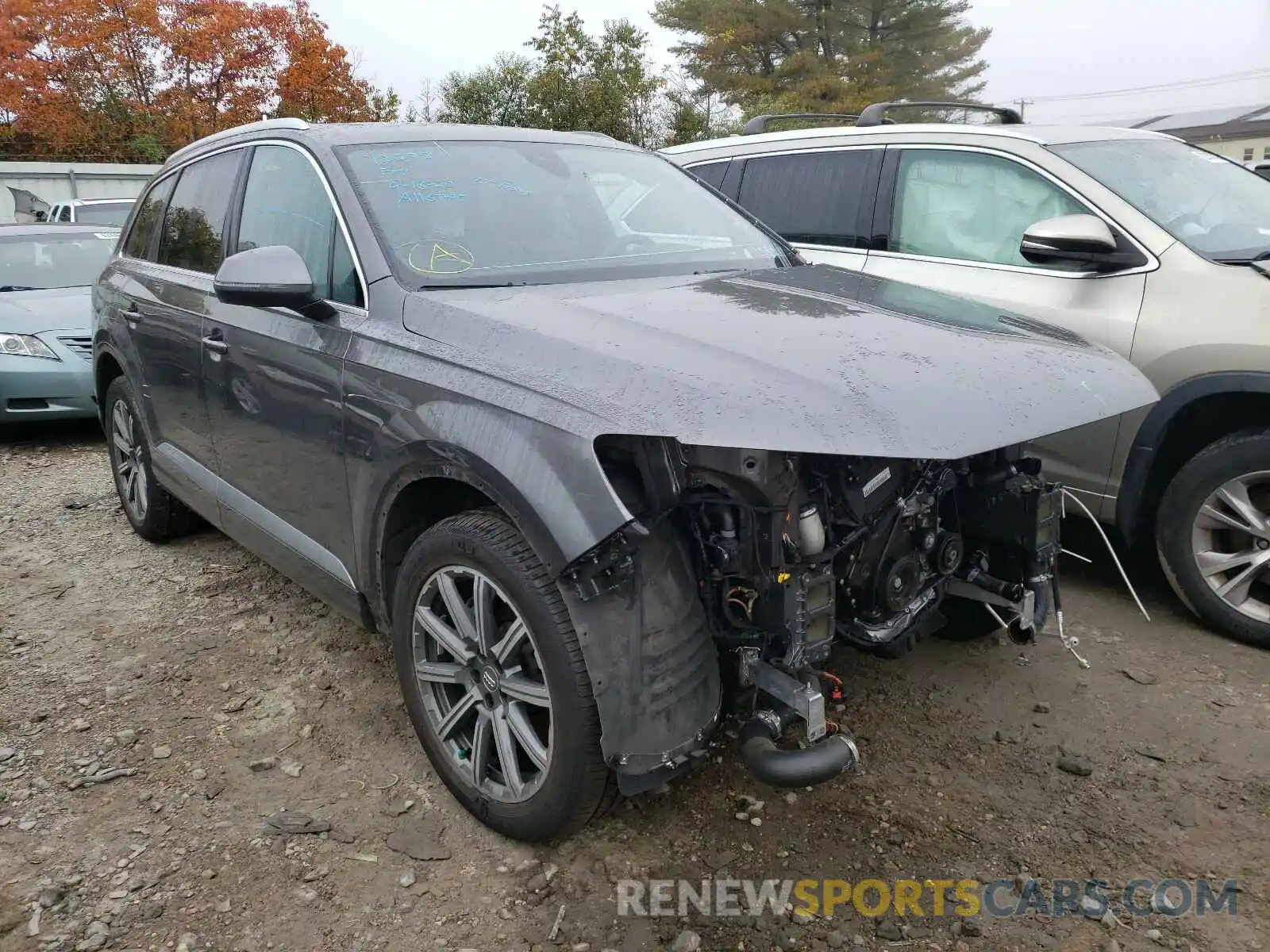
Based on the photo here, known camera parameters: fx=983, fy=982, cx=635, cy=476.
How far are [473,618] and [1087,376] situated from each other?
164 cm

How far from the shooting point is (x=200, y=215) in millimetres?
4004

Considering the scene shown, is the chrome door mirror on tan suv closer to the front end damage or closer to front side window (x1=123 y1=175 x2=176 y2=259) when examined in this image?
the front end damage

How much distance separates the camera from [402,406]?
2543 mm

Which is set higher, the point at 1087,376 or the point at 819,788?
the point at 1087,376

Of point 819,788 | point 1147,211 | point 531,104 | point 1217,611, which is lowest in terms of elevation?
point 819,788

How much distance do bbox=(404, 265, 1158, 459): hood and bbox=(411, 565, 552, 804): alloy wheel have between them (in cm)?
56

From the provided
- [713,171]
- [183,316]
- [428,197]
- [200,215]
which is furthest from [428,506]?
[713,171]

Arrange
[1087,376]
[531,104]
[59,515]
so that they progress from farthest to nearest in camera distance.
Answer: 1. [531,104]
2. [59,515]
3. [1087,376]

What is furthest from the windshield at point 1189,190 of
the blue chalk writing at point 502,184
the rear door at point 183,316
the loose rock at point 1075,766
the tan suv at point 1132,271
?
the rear door at point 183,316

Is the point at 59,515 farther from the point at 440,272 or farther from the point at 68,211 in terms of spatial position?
the point at 68,211

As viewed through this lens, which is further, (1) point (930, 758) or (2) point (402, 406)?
(1) point (930, 758)

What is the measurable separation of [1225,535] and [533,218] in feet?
8.93

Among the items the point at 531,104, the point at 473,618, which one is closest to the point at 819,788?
the point at 473,618

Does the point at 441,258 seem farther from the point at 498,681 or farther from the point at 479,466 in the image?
the point at 498,681
